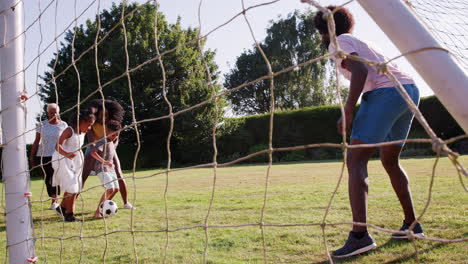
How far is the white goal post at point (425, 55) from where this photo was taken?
112 centimetres

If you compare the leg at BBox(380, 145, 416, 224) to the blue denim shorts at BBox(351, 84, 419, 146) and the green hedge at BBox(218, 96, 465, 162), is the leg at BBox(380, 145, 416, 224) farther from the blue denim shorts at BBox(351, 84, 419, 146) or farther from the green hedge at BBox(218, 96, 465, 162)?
the green hedge at BBox(218, 96, 465, 162)

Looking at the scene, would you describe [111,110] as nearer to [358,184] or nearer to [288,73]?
[358,184]

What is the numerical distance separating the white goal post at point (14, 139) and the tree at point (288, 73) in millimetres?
29754

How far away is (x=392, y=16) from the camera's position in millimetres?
1222

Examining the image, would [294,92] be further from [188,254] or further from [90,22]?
[188,254]

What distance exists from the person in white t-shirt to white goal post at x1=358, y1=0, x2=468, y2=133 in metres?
1.16

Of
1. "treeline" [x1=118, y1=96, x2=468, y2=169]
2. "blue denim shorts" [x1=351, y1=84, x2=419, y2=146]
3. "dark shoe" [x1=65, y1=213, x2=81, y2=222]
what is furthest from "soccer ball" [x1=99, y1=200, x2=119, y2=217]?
"treeline" [x1=118, y1=96, x2=468, y2=169]

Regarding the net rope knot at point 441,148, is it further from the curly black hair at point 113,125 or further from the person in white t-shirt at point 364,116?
the curly black hair at point 113,125

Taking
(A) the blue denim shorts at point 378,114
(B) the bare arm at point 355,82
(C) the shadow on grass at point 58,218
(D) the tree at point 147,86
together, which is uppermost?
A: (D) the tree at point 147,86

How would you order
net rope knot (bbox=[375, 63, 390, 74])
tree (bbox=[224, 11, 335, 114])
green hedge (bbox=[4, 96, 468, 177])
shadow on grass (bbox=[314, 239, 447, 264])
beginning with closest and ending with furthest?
net rope knot (bbox=[375, 63, 390, 74]) → shadow on grass (bbox=[314, 239, 447, 264]) → green hedge (bbox=[4, 96, 468, 177]) → tree (bbox=[224, 11, 335, 114])

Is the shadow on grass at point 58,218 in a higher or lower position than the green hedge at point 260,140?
lower

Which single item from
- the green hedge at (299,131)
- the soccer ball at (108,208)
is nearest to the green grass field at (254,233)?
the soccer ball at (108,208)

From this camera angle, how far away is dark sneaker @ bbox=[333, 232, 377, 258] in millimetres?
2486

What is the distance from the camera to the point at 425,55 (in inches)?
45.6
